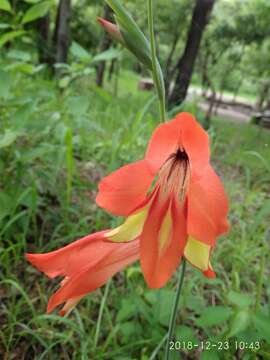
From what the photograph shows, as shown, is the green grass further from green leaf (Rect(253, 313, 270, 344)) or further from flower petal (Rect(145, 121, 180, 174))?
flower petal (Rect(145, 121, 180, 174))

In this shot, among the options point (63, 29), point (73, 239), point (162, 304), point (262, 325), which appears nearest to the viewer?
point (262, 325)

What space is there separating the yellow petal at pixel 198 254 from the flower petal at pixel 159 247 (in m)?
0.03

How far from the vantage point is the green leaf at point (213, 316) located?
37.9 inches

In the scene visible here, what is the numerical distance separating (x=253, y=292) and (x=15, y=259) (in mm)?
951

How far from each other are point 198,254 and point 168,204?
0.08 metres

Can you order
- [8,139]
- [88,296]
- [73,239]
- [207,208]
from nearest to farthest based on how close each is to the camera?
[207,208] → [8,139] → [88,296] → [73,239]

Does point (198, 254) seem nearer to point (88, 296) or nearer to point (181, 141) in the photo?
point (181, 141)

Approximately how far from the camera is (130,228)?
1.71 feet

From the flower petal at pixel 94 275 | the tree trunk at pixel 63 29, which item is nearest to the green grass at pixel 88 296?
the flower petal at pixel 94 275

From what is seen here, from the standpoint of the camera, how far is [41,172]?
5.16 feet

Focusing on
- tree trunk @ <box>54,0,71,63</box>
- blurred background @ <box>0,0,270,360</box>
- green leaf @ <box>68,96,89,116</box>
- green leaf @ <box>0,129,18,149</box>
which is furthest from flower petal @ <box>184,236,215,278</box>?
tree trunk @ <box>54,0,71,63</box>

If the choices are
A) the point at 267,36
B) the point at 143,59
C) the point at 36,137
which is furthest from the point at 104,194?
the point at 267,36

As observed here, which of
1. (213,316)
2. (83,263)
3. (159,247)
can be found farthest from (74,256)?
(213,316)

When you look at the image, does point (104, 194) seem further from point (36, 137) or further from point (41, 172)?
point (36, 137)
